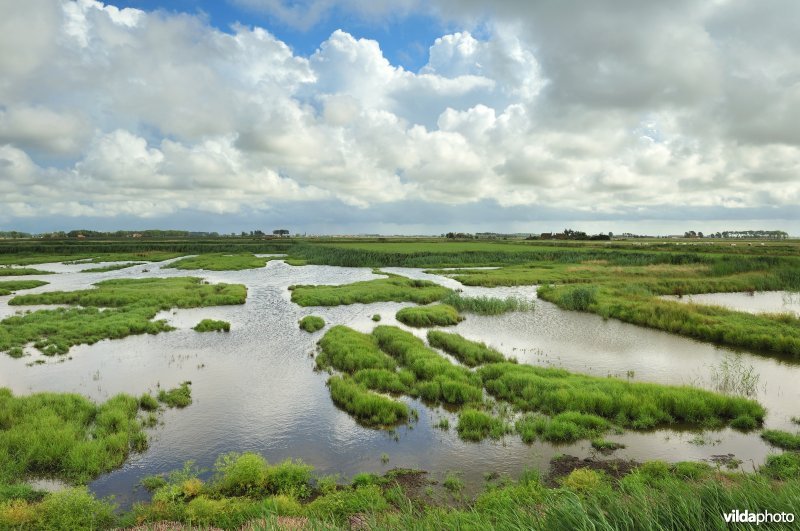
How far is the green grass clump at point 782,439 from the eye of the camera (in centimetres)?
1495

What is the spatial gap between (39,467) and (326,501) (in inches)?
419

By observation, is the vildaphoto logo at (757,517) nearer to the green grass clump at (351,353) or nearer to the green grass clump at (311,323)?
the green grass clump at (351,353)

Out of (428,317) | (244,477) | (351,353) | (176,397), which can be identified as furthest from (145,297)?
(244,477)

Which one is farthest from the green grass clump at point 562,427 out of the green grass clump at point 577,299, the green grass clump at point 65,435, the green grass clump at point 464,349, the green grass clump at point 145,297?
the green grass clump at point 145,297

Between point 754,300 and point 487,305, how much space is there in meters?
31.2

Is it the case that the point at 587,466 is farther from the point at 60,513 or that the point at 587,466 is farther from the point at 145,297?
the point at 145,297

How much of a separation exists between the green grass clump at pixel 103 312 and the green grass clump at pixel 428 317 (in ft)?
68.6

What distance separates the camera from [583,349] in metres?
29.1

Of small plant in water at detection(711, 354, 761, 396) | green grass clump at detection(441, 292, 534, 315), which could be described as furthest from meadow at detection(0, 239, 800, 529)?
green grass clump at detection(441, 292, 534, 315)

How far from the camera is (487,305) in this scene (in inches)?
1658

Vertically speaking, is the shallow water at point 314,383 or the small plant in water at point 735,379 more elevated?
the small plant in water at point 735,379

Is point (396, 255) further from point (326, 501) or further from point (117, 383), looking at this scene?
point (326, 501)

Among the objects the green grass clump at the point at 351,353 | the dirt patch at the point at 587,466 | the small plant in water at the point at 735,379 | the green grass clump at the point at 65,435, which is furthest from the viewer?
the green grass clump at the point at 351,353

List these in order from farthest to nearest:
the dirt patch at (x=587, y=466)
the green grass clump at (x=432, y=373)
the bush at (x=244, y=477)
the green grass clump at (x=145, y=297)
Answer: the green grass clump at (x=145, y=297) < the green grass clump at (x=432, y=373) < the dirt patch at (x=587, y=466) < the bush at (x=244, y=477)
